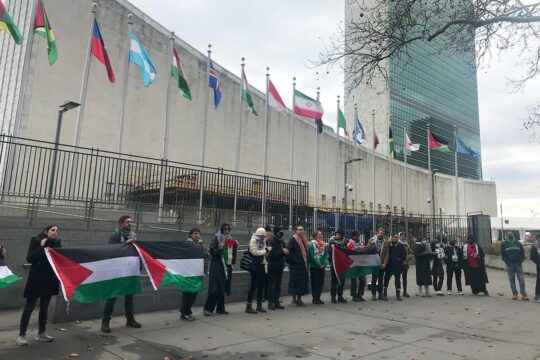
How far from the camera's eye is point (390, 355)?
230 inches

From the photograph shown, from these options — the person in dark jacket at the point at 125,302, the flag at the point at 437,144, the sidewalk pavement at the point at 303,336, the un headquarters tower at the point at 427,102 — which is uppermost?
the un headquarters tower at the point at 427,102

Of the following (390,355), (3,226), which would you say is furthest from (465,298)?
(3,226)

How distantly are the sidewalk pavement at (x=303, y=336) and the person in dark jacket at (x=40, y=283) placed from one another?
0.29 m

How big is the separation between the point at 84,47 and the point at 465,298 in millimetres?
20964

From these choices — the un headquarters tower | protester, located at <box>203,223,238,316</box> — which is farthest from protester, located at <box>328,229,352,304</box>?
the un headquarters tower

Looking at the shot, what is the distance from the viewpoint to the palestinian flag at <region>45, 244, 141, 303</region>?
21.1ft

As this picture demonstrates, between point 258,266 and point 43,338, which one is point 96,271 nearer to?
point 43,338

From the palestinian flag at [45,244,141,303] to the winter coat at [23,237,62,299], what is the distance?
0.10 meters

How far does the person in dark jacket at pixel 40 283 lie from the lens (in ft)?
19.8

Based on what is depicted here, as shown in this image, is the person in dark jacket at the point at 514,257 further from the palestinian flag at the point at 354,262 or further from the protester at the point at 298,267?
the protester at the point at 298,267

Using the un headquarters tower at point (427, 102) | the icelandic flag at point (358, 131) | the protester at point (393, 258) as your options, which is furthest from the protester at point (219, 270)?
the un headquarters tower at point (427, 102)

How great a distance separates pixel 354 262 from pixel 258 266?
3.41 metres

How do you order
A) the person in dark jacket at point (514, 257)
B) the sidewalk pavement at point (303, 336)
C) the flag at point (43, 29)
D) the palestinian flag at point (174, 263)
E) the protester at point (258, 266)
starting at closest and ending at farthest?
1. the sidewalk pavement at point (303, 336)
2. the palestinian flag at point (174, 263)
3. the protester at point (258, 266)
4. the person in dark jacket at point (514, 257)
5. the flag at point (43, 29)

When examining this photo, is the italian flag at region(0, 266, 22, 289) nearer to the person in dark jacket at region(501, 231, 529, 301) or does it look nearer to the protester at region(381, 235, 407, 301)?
the protester at region(381, 235, 407, 301)
